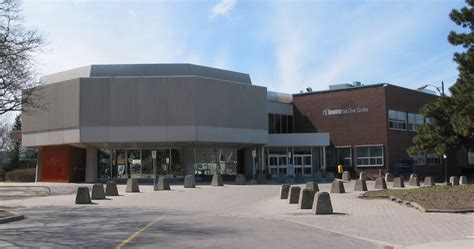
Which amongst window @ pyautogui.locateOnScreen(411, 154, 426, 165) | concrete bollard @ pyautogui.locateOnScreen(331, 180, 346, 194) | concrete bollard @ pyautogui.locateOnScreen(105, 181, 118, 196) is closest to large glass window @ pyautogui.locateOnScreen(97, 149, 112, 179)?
concrete bollard @ pyautogui.locateOnScreen(105, 181, 118, 196)

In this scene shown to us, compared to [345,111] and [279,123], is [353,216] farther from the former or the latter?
[279,123]

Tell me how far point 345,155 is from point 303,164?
14.6 ft

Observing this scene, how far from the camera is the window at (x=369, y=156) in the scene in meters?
55.0

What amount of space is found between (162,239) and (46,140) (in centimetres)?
3836

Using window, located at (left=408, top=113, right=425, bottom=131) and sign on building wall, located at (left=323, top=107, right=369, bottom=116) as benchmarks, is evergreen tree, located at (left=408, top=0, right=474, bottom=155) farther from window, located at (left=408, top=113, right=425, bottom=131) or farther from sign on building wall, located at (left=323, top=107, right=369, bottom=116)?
window, located at (left=408, top=113, right=425, bottom=131)

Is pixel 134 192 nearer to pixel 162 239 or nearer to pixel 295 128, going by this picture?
pixel 162 239

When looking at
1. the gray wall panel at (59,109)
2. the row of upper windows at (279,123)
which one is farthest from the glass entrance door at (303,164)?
the gray wall panel at (59,109)

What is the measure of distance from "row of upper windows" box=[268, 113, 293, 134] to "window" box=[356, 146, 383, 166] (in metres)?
9.00

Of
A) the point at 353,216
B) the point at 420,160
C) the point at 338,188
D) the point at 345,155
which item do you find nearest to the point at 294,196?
the point at 353,216

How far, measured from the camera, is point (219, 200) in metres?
27.1

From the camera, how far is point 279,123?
61.4 m

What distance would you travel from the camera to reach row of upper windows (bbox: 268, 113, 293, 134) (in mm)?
60188

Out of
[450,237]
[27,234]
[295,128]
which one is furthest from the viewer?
[295,128]

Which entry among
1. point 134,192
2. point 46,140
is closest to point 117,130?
point 46,140
